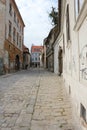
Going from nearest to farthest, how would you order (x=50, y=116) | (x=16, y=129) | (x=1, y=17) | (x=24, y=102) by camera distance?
(x=16, y=129), (x=50, y=116), (x=24, y=102), (x=1, y=17)

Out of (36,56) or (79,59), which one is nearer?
(79,59)

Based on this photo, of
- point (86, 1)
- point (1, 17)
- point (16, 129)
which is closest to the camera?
point (86, 1)

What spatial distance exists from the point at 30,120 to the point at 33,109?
1071mm

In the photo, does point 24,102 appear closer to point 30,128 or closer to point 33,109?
point 33,109

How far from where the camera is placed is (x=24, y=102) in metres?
6.85

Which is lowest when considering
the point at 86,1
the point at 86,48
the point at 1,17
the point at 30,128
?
the point at 30,128

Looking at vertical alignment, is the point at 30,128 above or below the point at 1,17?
below

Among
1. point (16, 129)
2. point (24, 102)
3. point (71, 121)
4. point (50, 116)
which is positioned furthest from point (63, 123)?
point (24, 102)

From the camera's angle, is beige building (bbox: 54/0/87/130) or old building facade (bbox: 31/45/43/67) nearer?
beige building (bbox: 54/0/87/130)

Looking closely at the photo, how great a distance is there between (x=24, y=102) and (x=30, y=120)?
208 centimetres

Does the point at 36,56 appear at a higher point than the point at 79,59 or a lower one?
higher

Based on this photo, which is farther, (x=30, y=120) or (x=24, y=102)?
(x=24, y=102)

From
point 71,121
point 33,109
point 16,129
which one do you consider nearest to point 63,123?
point 71,121

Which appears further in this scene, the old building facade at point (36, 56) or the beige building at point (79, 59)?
the old building facade at point (36, 56)
